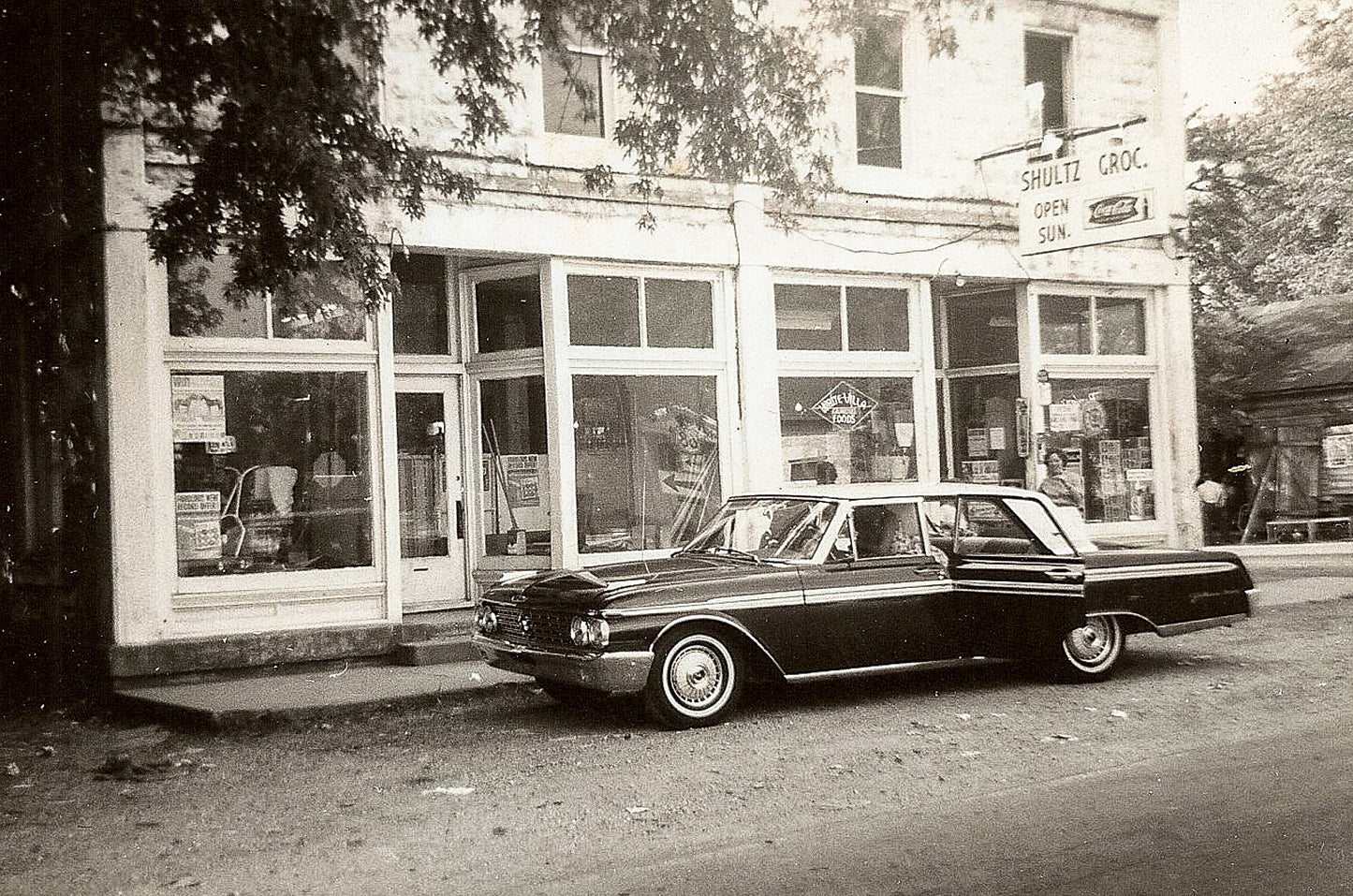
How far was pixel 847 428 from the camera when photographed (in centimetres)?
1418

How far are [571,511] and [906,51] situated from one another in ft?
21.7

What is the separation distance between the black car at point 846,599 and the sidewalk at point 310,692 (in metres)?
0.98

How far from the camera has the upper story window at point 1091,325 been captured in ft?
50.9

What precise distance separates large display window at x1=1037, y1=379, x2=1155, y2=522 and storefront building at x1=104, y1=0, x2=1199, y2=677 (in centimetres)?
4

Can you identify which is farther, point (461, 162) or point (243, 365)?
point (461, 162)

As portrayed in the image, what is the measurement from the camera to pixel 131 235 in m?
10.3

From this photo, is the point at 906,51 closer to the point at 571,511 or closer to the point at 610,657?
the point at 571,511

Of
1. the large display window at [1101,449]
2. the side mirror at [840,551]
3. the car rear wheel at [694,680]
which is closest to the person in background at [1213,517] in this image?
the large display window at [1101,449]

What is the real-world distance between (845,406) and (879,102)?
348cm

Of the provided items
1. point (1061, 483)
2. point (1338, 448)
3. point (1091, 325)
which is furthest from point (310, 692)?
point (1338, 448)

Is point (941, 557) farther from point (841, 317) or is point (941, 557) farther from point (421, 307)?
point (421, 307)

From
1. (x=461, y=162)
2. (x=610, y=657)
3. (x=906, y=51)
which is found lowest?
(x=610, y=657)

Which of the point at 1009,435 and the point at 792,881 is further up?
the point at 1009,435

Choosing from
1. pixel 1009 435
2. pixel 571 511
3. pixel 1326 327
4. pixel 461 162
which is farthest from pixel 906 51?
pixel 1326 327
